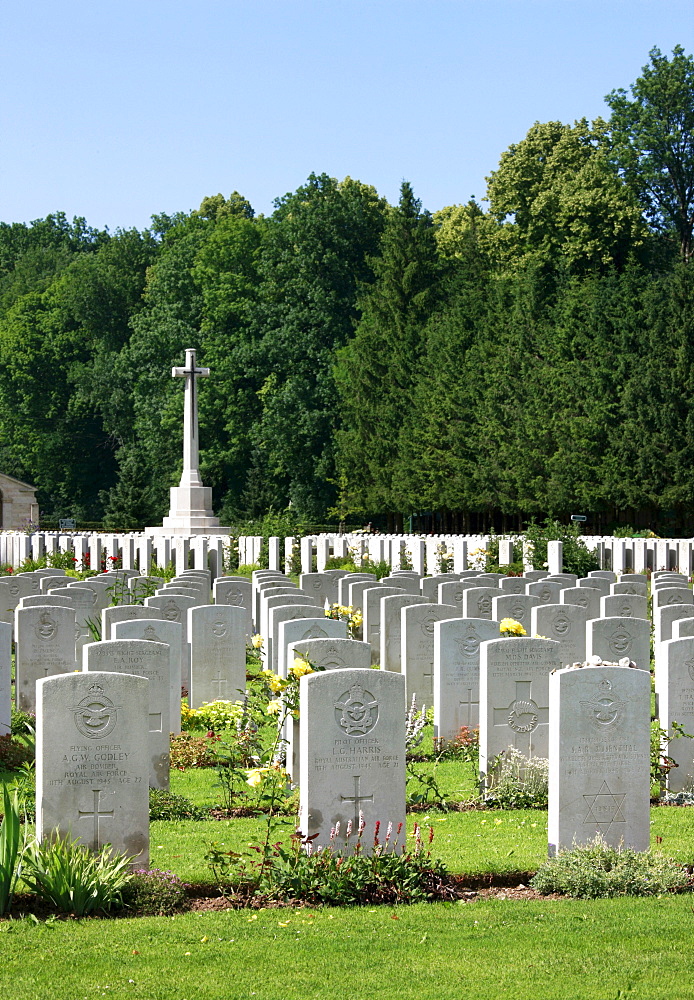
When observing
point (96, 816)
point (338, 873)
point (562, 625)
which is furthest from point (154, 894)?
point (562, 625)

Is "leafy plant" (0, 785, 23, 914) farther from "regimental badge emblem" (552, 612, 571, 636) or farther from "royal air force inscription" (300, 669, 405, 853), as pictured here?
"regimental badge emblem" (552, 612, 571, 636)

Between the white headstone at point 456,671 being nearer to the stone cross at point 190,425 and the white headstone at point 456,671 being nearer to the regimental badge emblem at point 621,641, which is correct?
the regimental badge emblem at point 621,641

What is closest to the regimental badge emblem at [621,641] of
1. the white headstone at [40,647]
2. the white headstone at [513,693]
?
the white headstone at [513,693]

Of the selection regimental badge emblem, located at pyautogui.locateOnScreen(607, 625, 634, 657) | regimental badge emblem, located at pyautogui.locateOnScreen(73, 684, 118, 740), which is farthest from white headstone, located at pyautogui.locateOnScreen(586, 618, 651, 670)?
regimental badge emblem, located at pyautogui.locateOnScreen(73, 684, 118, 740)

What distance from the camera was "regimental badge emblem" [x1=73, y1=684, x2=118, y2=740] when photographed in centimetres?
753

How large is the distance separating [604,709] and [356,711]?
1537mm

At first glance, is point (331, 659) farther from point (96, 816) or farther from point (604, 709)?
point (96, 816)

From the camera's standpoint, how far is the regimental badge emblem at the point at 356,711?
7867 mm

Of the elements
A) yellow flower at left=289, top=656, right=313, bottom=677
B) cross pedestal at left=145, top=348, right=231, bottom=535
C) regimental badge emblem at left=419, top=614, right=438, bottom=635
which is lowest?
regimental badge emblem at left=419, top=614, right=438, bottom=635

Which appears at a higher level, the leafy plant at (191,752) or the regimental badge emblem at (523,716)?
the regimental badge emblem at (523,716)

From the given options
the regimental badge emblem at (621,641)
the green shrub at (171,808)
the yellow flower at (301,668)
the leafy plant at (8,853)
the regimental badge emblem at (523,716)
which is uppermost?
the yellow flower at (301,668)

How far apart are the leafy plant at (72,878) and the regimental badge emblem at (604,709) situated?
2922mm

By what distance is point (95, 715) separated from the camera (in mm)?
7543

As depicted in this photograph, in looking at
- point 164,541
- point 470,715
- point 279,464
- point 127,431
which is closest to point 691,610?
point 470,715
